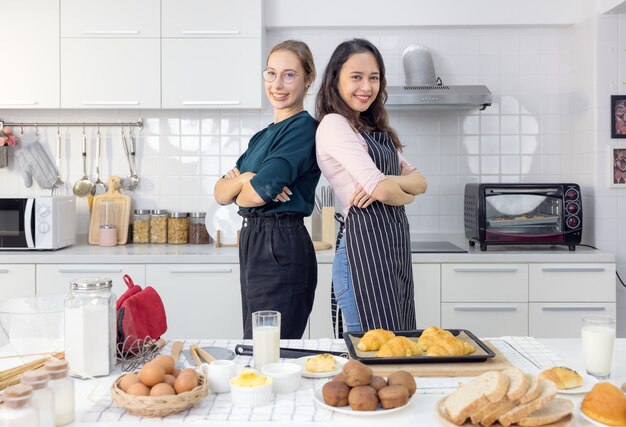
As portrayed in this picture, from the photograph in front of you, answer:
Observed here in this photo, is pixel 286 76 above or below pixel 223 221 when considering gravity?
above

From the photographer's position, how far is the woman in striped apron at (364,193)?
2027 millimetres

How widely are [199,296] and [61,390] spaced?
82.9 inches

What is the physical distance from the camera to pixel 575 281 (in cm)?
321

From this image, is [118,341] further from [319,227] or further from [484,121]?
[484,121]

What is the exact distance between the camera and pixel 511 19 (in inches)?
146

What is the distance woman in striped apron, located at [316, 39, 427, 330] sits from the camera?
6.65 feet

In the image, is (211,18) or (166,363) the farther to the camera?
(211,18)

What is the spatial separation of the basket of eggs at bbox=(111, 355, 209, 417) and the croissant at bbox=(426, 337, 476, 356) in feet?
1.69

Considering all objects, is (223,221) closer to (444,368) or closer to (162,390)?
(444,368)

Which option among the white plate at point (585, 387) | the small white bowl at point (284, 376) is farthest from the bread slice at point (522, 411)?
the small white bowl at point (284, 376)

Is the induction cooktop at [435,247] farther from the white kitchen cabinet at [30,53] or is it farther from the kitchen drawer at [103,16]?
the white kitchen cabinet at [30,53]

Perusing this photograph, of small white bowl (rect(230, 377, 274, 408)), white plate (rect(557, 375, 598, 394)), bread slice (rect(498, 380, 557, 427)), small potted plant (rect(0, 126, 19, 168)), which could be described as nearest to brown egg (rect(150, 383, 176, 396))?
small white bowl (rect(230, 377, 274, 408))

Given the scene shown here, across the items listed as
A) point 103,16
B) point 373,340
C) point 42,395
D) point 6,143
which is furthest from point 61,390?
point 6,143

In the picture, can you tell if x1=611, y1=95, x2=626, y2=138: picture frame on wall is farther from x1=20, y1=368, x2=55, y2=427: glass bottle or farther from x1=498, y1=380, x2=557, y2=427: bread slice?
x1=20, y1=368, x2=55, y2=427: glass bottle
